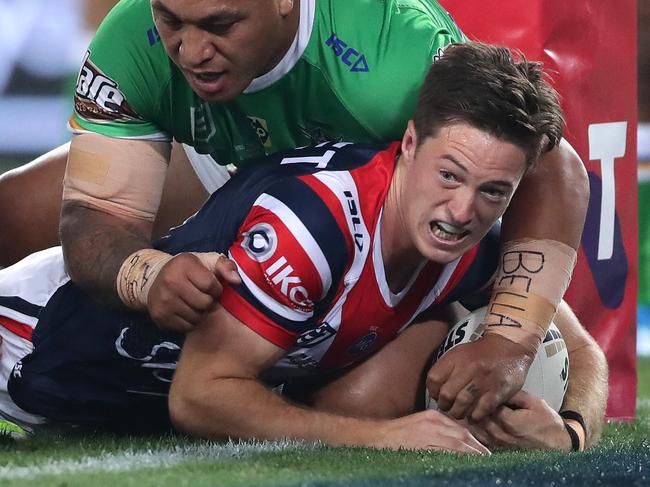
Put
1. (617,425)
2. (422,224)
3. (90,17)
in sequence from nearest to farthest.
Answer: (422,224), (617,425), (90,17)

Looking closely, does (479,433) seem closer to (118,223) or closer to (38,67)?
(118,223)

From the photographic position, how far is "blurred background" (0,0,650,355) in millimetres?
5832

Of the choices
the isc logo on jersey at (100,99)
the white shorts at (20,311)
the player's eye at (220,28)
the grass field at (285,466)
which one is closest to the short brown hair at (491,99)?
the player's eye at (220,28)

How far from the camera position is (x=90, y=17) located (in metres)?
5.91

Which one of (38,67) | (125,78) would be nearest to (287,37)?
(125,78)

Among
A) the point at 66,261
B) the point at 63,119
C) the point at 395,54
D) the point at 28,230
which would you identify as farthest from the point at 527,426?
the point at 63,119

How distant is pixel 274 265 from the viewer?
246 cm

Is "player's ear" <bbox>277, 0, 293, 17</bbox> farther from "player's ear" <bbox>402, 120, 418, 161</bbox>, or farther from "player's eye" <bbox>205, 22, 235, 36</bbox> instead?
"player's ear" <bbox>402, 120, 418, 161</bbox>

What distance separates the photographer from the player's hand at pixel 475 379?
8.29 feet

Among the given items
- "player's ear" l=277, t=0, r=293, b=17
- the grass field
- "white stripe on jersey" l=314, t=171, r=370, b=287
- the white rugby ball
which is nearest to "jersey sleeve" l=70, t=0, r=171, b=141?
"player's ear" l=277, t=0, r=293, b=17

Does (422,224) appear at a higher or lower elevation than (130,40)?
lower

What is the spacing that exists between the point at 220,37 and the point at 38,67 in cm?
338

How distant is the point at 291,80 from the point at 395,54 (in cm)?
26

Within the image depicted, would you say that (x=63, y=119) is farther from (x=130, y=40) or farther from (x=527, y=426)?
(x=527, y=426)
